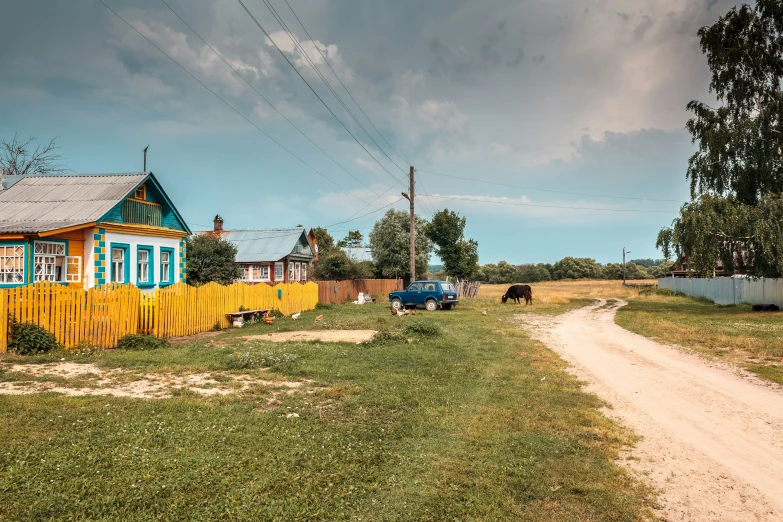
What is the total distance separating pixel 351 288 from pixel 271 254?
28.4 feet

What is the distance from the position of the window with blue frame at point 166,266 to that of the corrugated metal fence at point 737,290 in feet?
111

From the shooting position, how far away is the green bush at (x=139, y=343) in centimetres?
1395

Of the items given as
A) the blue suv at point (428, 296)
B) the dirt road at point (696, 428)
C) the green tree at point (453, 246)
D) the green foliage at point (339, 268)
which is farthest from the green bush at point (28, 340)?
the green tree at point (453, 246)

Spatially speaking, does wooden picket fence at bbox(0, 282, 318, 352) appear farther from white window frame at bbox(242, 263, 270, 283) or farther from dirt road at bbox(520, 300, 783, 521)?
white window frame at bbox(242, 263, 270, 283)

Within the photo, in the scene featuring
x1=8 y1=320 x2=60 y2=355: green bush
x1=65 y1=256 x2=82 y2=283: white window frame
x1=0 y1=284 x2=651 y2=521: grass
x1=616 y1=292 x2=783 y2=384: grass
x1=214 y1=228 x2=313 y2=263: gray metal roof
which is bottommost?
x1=616 y1=292 x2=783 y2=384: grass

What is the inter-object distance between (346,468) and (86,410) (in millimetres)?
4254

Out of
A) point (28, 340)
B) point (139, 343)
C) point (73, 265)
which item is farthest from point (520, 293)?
point (28, 340)

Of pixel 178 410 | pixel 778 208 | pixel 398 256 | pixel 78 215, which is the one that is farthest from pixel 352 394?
pixel 398 256

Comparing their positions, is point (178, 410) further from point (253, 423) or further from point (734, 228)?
point (734, 228)

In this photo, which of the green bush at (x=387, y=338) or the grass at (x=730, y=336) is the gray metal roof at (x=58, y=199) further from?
the grass at (x=730, y=336)

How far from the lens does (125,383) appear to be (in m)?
9.36

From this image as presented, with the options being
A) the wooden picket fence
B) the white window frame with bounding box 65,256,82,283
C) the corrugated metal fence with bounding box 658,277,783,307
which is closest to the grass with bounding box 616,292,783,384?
the corrugated metal fence with bounding box 658,277,783,307

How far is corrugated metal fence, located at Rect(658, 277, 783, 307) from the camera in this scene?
31.4 metres

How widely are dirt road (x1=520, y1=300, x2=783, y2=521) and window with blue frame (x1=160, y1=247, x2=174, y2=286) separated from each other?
18.2 m
